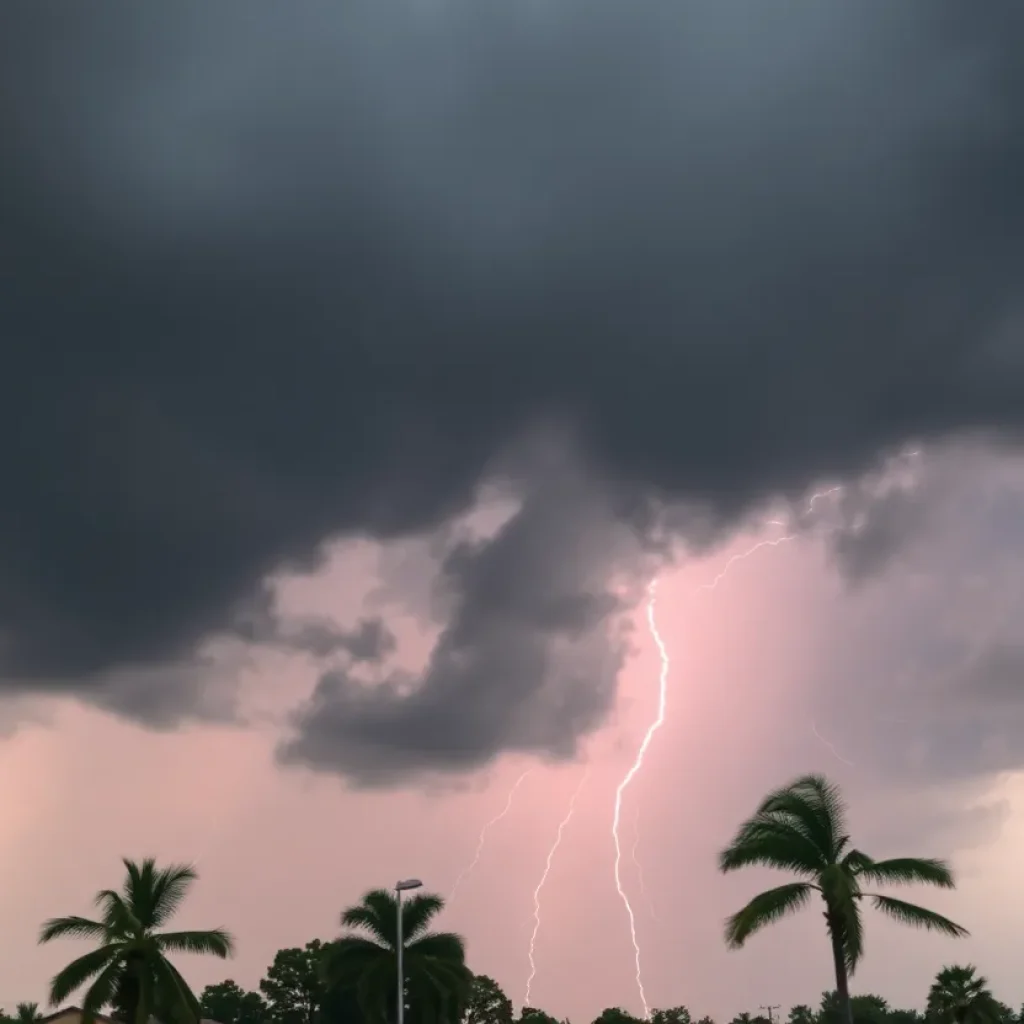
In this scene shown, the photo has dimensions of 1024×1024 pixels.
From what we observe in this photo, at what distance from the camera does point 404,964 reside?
2741 inches

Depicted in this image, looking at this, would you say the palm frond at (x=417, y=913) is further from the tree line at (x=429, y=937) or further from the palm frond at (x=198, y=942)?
the palm frond at (x=198, y=942)

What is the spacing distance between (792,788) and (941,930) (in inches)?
186

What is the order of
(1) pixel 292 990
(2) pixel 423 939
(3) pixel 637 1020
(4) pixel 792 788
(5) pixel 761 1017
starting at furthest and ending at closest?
(5) pixel 761 1017 < (3) pixel 637 1020 < (1) pixel 292 990 < (2) pixel 423 939 < (4) pixel 792 788

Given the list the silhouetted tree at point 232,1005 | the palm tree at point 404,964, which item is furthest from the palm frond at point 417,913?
the silhouetted tree at point 232,1005

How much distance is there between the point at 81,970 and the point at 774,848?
25.4 metres

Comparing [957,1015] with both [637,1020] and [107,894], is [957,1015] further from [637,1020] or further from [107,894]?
[637,1020]

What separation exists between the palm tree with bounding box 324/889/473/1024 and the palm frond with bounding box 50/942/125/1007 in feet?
80.5

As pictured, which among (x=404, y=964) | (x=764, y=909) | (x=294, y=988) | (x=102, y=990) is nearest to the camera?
(x=764, y=909)

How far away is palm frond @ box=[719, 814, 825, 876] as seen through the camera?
102 ft

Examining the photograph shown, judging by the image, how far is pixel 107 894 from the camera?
44156mm

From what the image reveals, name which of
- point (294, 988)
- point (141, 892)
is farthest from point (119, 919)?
point (294, 988)

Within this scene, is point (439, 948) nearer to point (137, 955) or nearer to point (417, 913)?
point (417, 913)

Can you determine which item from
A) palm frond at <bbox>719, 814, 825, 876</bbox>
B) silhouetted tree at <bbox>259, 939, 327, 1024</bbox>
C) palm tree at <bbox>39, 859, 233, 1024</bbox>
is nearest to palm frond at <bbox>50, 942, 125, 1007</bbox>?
palm tree at <bbox>39, 859, 233, 1024</bbox>

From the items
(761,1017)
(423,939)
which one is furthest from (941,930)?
(761,1017)
